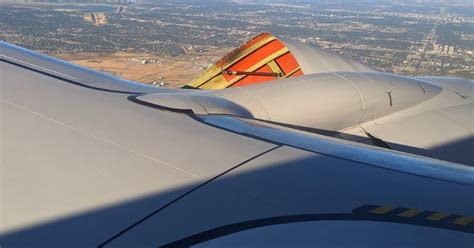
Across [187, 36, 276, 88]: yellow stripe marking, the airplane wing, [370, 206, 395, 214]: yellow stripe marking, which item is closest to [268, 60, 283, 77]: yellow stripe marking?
[187, 36, 276, 88]: yellow stripe marking

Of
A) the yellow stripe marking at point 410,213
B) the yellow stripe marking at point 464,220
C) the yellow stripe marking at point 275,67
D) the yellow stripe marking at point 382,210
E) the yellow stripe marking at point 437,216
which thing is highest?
the yellow stripe marking at point 275,67

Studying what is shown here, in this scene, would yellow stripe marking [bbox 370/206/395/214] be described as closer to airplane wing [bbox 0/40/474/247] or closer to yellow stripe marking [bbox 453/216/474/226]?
airplane wing [bbox 0/40/474/247]

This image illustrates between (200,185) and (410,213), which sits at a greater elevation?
(200,185)


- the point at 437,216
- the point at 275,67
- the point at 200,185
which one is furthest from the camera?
the point at 275,67

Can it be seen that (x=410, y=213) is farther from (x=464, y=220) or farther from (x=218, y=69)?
(x=218, y=69)

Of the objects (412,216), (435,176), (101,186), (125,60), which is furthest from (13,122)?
(125,60)

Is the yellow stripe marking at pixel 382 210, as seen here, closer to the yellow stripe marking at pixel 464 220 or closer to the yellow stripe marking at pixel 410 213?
the yellow stripe marking at pixel 410 213

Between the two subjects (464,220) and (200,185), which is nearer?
(464,220)

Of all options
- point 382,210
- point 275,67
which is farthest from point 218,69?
point 382,210

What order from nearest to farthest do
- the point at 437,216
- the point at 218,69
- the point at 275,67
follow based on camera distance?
1. the point at 437,216
2. the point at 275,67
3. the point at 218,69

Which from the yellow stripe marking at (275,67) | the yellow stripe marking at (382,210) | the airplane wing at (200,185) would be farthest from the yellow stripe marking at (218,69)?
the yellow stripe marking at (382,210)
